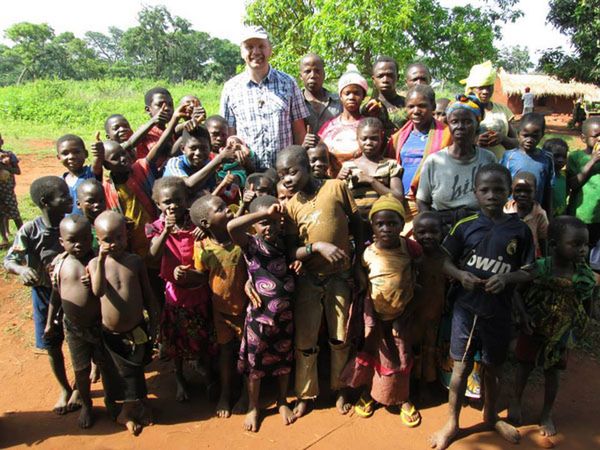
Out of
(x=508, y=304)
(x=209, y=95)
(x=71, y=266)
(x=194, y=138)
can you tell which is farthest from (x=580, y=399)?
(x=209, y=95)

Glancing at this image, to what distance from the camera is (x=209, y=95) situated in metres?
24.3

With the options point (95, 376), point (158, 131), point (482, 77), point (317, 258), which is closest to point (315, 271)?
point (317, 258)

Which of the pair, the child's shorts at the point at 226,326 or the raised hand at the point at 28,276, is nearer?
the raised hand at the point at 28,276

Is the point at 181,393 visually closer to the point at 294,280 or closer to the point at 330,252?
the point at 294,280

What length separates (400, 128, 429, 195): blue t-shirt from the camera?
3342 millimetres

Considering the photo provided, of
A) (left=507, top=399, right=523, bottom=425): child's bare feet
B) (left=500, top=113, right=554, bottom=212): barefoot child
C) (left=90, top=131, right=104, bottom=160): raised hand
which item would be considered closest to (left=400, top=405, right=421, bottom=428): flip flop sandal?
(left=507, top=399, right=523, bottom=425): child's bare feet

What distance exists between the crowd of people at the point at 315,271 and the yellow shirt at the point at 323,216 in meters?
0.01

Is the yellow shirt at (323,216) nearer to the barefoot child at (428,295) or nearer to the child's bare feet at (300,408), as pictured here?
the barefoot child at (428,295)

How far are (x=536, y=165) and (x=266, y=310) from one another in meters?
2.39

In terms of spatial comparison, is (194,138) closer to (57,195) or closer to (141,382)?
(57,195)

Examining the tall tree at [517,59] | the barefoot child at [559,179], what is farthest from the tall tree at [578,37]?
the tall tree at [517,59]

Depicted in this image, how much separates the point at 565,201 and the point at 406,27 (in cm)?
769

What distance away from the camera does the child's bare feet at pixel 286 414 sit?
2977 mm

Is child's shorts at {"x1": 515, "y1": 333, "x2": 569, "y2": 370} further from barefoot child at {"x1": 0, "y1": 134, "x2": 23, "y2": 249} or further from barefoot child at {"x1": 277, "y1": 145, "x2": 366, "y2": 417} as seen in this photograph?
barefoot child at {"x1": 0, "y1": 134, "x2": 23, "y2": 249}
